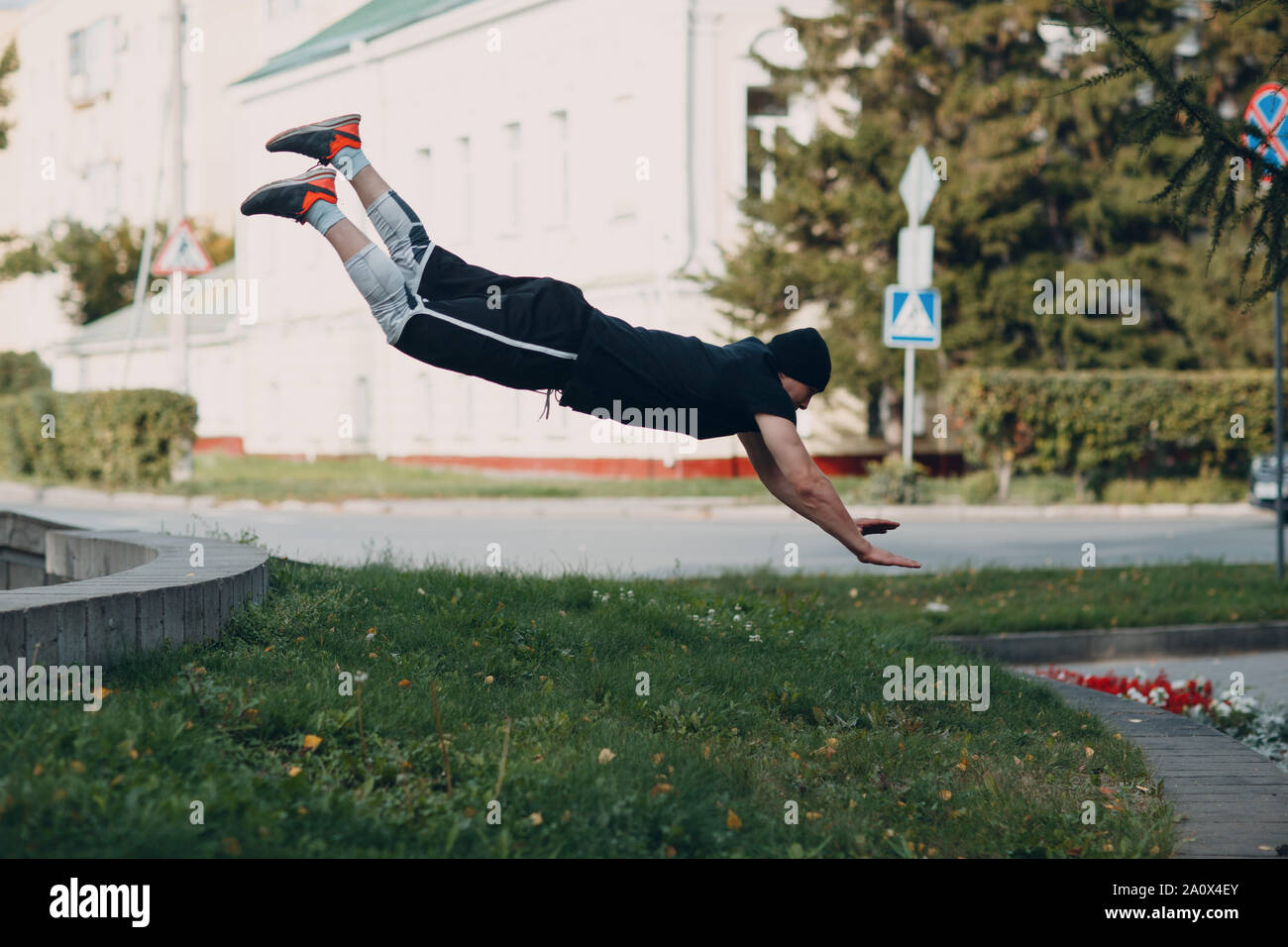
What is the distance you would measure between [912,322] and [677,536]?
4719mm

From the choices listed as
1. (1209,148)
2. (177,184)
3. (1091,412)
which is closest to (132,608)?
(1209,148)

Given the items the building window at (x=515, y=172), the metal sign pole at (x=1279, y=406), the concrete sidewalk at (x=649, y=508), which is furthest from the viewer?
the building window at (x=515, y=172)

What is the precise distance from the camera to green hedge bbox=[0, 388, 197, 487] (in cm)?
2284

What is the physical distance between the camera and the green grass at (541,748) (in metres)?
3.89

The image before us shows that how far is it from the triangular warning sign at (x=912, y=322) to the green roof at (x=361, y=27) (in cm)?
1497

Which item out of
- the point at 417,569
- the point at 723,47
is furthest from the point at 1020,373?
the point at 417,569

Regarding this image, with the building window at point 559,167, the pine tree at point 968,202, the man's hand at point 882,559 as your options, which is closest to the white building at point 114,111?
the building window at point 559,167

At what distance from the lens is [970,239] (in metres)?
23.8

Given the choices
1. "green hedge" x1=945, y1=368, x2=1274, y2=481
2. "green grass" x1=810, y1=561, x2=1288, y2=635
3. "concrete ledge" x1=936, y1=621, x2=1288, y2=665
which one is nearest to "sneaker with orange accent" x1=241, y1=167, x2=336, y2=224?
"green grass" x1=810, y1=561, x2=1288, y2=635

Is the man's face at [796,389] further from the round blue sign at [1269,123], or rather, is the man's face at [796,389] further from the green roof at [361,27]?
the green roof at [361,27]

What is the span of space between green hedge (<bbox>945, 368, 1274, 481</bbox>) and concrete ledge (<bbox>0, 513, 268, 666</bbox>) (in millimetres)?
16339

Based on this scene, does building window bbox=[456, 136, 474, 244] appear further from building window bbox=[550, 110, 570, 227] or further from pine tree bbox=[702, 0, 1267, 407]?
pine tree bbox=[702, 0, 1267, 407]
